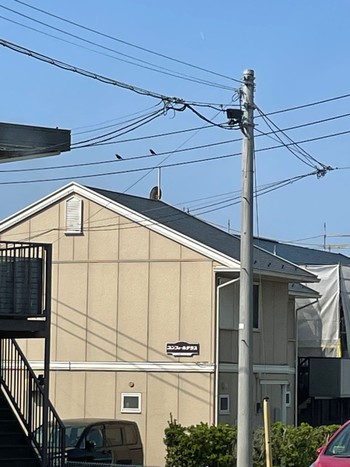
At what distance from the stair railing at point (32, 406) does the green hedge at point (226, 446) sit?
2566 mm

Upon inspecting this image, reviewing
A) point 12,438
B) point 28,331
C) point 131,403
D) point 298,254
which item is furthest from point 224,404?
point 298,254

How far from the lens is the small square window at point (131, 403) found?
28.6 metres

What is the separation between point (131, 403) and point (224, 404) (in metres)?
2.58

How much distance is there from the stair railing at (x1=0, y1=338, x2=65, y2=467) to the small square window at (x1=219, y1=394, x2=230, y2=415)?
5938 millimetres

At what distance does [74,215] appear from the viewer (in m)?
30.3

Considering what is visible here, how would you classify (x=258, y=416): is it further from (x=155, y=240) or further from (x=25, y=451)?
(x=25, y=451)

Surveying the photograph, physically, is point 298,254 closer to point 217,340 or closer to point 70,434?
point 217,340

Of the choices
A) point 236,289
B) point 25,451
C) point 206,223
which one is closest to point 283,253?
point 206,223

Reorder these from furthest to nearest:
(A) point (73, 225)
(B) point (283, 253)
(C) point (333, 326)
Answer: (B) point (283, 253) → (C) point (333, 326) → (A) point (73, 225)

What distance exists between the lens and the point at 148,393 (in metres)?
28.5

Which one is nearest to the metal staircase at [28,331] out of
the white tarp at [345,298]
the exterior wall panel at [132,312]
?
the exterior wall panel at [132,312]

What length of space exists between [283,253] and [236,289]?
1288cm

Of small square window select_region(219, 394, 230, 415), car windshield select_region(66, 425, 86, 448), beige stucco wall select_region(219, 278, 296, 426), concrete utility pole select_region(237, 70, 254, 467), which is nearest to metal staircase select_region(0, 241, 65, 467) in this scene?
car windshield select_region(66, 425, 86, 448)

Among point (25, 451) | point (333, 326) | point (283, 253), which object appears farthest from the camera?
point (283, 253)
